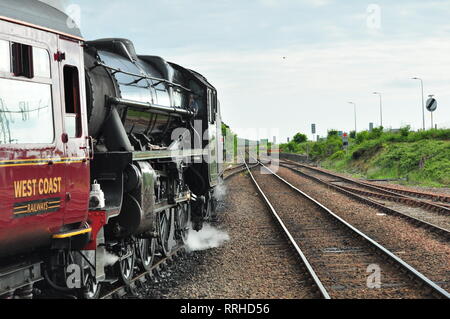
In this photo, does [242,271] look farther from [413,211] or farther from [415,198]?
[415,198]

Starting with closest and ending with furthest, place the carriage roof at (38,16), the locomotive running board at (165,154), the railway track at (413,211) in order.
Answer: the carriage roof at (38,16)
the locomotive running board at (165,154)
the railway track at (413,211)

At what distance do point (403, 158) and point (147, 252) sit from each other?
26.3 meters

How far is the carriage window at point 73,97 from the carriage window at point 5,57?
107 cm

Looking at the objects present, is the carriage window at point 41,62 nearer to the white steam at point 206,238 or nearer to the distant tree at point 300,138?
the white steam at point 206,238

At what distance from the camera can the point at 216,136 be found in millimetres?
15281

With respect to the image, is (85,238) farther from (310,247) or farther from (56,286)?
(310,247)

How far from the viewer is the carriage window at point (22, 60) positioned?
5469mm

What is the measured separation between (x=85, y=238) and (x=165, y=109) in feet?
14.3

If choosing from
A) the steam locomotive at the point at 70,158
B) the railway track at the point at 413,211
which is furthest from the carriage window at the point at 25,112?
the railway track at the point at 413,211

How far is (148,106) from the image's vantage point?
9.49 metres

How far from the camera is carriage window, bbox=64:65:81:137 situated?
21.2ft

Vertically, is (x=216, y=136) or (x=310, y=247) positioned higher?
(x=216, y=136)
